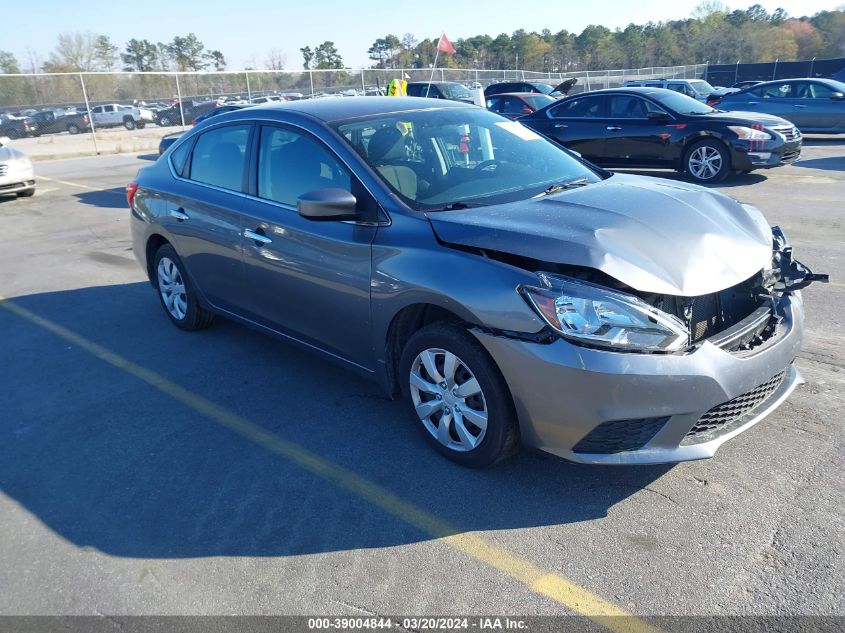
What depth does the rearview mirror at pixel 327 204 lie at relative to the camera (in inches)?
139

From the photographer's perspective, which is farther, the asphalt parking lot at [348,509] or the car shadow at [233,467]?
the car shadow at [233,467]

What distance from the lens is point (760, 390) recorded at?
10.6 feet

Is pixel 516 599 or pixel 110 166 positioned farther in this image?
pixel 110 166

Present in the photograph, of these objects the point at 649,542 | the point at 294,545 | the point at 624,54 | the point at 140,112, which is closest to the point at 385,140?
the point at 294,545

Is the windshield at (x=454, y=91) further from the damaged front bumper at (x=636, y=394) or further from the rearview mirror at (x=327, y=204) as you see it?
the damaged front bumper at (x=636, y=394)

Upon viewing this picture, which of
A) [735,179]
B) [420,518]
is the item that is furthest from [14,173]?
[735,179]

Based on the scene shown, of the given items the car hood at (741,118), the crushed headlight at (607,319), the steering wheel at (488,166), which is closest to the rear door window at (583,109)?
the car hood at (741,118)

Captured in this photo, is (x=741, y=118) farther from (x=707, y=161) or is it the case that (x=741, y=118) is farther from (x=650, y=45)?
(x=650, y=45)

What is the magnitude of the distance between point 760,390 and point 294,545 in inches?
89.7

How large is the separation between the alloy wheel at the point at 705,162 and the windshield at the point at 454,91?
10.0 m

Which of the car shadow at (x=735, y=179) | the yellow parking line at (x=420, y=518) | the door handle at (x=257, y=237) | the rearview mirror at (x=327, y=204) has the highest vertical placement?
the rearview mirror at (x=327, y=204)

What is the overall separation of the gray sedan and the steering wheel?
15.8m

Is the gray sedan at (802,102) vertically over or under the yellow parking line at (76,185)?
over

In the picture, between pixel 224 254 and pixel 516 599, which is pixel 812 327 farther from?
pixel 224 254
